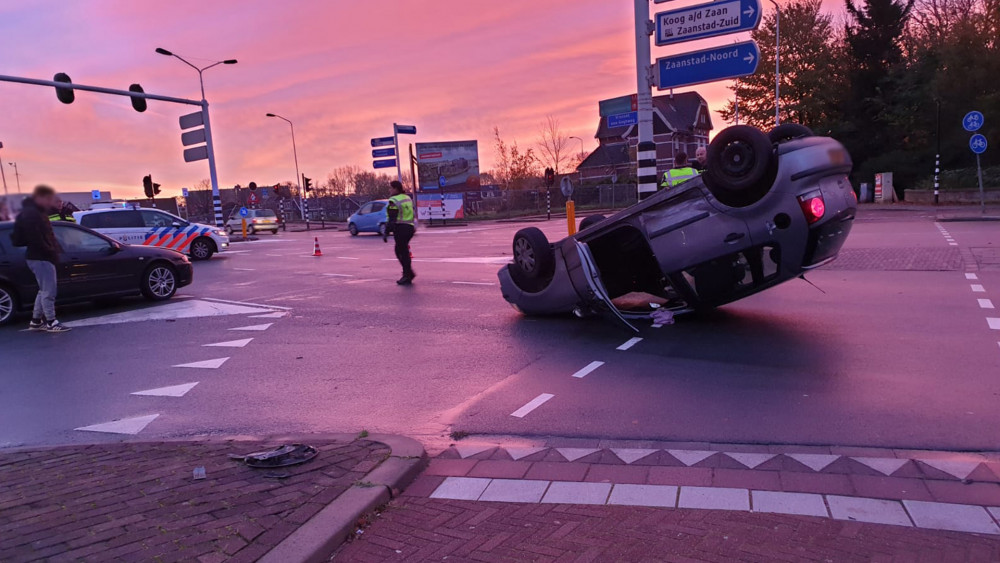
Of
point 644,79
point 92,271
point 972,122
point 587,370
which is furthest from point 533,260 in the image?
point 972,122

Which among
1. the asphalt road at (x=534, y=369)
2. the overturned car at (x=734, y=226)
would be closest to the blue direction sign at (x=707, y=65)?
the asphalt road at (x=534, y=369)

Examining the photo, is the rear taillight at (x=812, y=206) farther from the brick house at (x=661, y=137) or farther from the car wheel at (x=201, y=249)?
the brick house at (x=661, y=137)

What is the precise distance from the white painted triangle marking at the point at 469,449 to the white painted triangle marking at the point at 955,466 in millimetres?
2643

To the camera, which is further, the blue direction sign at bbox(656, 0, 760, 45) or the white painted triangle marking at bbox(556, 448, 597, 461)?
the blue direction sign at bbox(656, 0, 760, 45)

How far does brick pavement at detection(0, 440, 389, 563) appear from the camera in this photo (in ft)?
10.2

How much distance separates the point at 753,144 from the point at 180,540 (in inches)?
221

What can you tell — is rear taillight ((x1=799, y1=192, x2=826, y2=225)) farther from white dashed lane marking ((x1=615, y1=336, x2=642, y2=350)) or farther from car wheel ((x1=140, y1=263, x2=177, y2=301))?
car wheel ((x1=140, y1=263, x2=177, y2=301))

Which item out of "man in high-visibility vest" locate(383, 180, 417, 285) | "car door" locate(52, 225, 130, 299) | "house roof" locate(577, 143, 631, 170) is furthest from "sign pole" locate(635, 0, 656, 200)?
"house roof" locate(577, 143, 631, 170)

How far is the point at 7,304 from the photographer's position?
9.72 metres

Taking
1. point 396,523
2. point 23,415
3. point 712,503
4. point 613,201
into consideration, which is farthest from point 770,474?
point 613,201

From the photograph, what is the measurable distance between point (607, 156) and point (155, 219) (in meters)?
54.1

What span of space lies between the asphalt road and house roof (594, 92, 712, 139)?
176 ft

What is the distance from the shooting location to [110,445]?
181 inches

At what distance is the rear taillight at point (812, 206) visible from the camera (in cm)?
618
